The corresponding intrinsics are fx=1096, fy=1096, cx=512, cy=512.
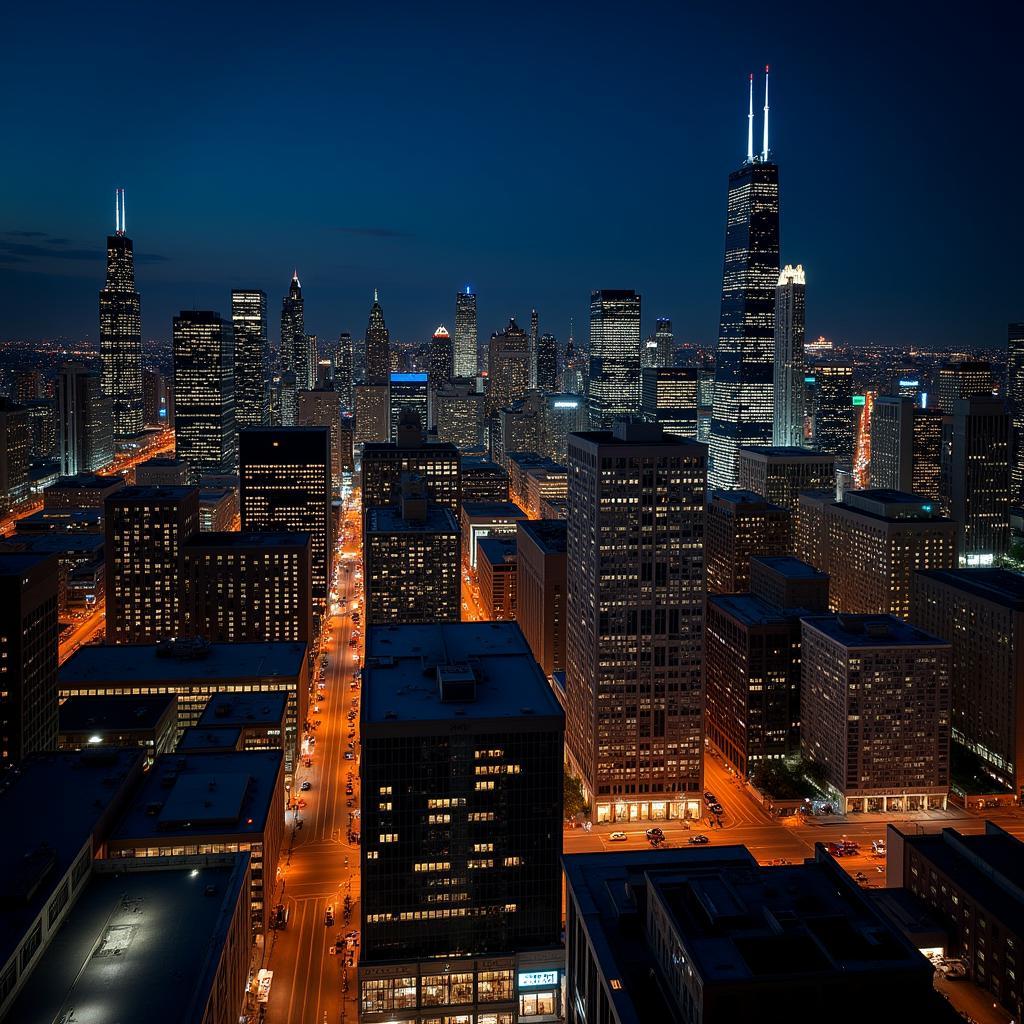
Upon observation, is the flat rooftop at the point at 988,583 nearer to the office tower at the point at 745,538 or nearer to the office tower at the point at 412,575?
the office tower at the point at 745,538

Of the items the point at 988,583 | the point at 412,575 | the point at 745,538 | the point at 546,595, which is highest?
the point at 745,538

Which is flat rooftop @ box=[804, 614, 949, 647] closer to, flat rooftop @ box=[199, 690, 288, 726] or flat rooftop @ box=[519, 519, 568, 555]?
flat rooftop @ box=[519, 519, 568, 555]

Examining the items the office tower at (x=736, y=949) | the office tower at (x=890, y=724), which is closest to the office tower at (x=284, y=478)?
the office tower at (x=890, y=724)

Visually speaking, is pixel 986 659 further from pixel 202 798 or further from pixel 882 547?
pixel 202 798

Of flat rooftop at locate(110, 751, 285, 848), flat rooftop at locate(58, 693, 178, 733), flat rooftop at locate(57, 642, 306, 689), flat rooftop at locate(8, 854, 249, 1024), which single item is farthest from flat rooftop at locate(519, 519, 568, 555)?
flat rooftop at locate(8, 854, 249, 1024)

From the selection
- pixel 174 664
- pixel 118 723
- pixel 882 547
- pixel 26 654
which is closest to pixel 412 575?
pixel 174 664
